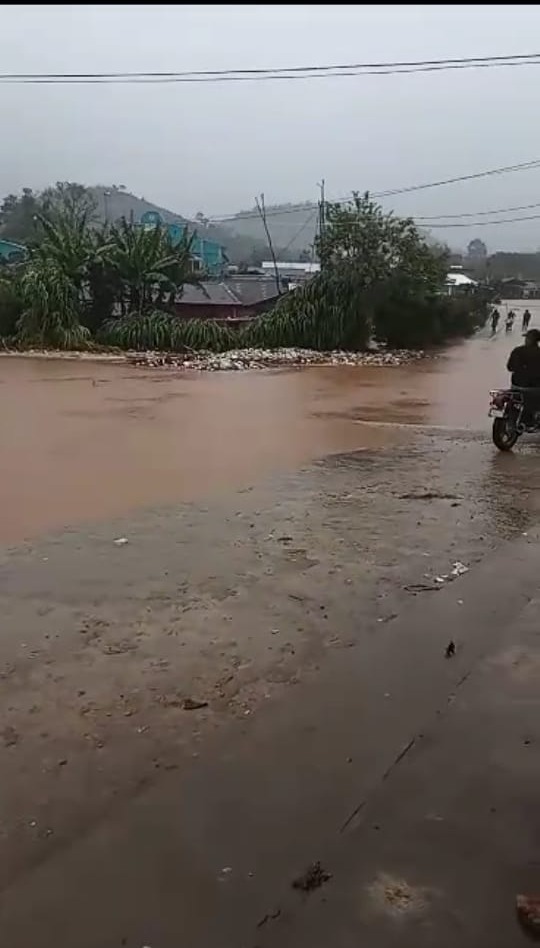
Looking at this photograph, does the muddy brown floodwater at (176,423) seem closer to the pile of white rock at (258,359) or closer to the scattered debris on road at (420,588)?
the pile of white rock at (258,359)

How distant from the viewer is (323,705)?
4047mm

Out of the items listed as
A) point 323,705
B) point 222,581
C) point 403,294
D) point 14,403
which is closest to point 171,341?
point 403,294

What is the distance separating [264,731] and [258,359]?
20650 millimetres

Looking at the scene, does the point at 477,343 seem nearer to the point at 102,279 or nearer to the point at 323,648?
the point at 102,279

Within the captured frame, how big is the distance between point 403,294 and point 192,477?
771 inches

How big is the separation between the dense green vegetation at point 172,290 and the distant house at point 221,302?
2.20 metres

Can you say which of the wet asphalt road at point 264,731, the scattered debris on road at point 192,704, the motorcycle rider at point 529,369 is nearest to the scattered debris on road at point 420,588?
the wet asphalt road at point 264,731

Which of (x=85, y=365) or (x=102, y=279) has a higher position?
(x=102, y=279)

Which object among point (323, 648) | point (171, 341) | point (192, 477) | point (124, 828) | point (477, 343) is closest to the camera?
point (124, 828)

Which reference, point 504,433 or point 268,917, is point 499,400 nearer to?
point 504,433

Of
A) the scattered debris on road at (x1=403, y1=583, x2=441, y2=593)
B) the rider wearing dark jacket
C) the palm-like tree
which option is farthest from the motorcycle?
the palm-like tree

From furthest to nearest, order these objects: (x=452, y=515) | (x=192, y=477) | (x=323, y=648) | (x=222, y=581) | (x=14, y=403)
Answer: (x=14, y=403)
(x=192, y=477)
(x=452, y=515)
(x=222, y=581)
(x=323, y=648)

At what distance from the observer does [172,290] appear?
92.5 feet

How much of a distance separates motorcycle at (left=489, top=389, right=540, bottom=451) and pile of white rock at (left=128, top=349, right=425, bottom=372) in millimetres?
11493
